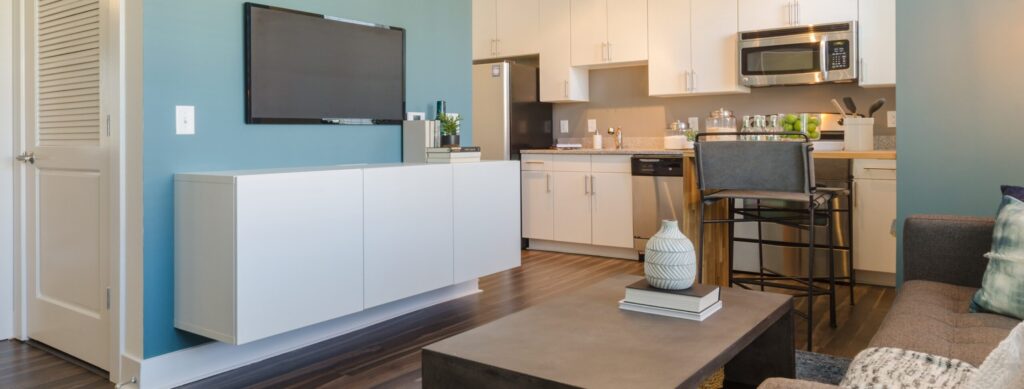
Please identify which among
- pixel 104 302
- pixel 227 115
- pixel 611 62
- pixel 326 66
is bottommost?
pixel 104 302

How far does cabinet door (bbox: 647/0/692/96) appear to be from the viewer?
5.17m

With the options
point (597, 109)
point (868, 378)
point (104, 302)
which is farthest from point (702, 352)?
point (597, 109)

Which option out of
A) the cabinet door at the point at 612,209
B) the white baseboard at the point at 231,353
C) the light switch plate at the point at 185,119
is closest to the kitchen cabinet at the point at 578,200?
the cabinet door at the point at 612,209

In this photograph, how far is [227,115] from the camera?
9.62ft

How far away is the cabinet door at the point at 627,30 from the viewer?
5.38 m

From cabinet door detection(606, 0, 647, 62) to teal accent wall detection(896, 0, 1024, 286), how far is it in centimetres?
268

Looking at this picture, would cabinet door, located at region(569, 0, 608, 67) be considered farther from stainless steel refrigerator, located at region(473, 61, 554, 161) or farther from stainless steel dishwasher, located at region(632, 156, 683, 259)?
stainless steel dishwasher, located at region(632, 156, 683, 259)

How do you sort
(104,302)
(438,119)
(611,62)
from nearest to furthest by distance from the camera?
(104,302)
(438,119)
(611,62)

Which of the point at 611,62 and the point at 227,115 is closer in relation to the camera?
the point at 227,115

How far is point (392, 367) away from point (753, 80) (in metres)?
3.23

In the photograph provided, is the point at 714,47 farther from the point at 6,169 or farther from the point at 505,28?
the point at 6,169

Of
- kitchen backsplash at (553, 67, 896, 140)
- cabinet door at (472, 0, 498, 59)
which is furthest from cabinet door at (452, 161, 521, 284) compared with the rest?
cabinet door at (472, 0, 498, 59)

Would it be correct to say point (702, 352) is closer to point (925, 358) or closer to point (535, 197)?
point (925, 358)

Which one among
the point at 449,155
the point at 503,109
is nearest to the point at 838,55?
the point at 503,109
